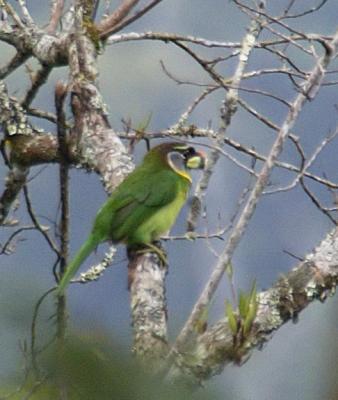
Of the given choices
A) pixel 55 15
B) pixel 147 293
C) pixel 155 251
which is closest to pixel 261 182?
pixel 147 293

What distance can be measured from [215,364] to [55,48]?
8.66 ft

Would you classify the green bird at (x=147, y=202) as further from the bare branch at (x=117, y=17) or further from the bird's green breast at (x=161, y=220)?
→ the bare branch at (x=117, y=17)

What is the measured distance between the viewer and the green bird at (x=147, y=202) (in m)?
4.02

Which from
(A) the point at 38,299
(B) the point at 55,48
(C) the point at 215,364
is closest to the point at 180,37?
(B) the point at 55,48

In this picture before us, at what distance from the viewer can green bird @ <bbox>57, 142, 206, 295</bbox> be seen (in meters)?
4.02

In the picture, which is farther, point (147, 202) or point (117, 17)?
point (117, 17)

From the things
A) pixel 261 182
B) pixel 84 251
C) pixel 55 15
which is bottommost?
pixel 261 182

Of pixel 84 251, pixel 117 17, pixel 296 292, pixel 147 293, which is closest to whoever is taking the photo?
pixel 147 293

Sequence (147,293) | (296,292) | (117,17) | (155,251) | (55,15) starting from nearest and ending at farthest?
(147,293)
(296,292)
(155,251)
(117,17)
(55,15)

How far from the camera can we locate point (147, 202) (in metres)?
4.43

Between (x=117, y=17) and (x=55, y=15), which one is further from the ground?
(x=55, y=15)

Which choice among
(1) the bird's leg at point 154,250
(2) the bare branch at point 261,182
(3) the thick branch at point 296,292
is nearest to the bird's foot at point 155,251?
(1) the bird's leg at point 154,250

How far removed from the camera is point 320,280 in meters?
3.28

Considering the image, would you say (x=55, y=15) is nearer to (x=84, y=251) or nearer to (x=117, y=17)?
(x=117, y=17)
